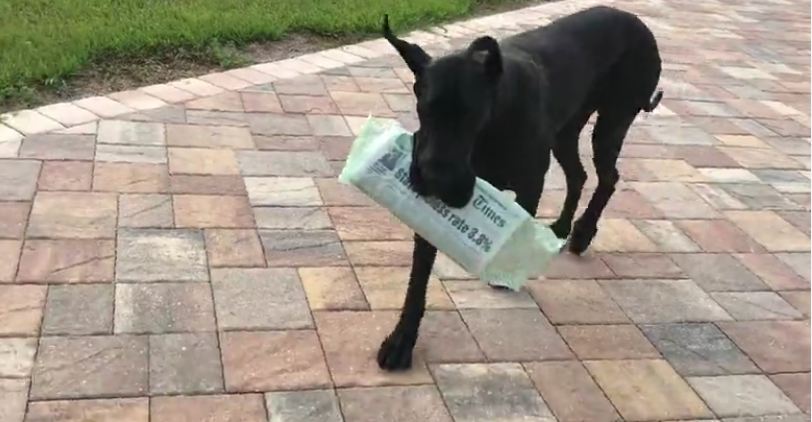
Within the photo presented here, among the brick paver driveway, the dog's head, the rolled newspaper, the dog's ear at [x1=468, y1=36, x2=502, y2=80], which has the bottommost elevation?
the brick paver driveway

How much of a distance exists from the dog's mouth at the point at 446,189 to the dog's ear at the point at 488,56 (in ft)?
1.12

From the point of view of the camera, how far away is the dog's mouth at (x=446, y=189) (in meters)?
2.90

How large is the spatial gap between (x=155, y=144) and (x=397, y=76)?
2.24m

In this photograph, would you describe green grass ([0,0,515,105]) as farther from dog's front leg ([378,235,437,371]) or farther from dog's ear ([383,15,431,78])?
dog's ear ([383,15,431,78])

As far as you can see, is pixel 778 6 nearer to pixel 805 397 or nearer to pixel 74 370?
pixel 805 397

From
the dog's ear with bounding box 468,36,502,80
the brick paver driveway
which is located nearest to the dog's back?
the dog's ear with bounding box 468,36,502,80

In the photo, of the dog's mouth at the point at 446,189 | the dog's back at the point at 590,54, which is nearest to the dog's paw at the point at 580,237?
the dog's back at the point at 590,54

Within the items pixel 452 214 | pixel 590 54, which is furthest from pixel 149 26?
pixel 452 214

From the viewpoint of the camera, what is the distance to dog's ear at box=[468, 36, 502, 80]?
113 inches

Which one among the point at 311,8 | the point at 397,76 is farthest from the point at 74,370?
the point at 311,8

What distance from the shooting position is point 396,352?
3.50 metres

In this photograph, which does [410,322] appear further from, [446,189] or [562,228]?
[562,228]

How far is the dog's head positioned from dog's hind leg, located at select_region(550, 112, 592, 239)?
1574 mm

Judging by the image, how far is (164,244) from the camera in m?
4.16
